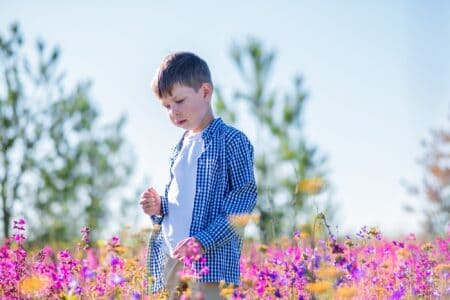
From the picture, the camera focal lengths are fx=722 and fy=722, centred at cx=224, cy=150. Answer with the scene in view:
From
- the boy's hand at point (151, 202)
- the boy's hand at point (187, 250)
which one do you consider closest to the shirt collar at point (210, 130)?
the boy's hand at point (151, 202)

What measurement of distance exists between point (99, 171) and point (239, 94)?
573 centimetres

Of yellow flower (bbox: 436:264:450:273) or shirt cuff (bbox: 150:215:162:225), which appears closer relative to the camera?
shirt cuff (bbox: 150:215:162:225)

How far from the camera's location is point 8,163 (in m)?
16.3

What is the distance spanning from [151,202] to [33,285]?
2.46 ft

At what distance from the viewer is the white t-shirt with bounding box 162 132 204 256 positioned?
145 inches

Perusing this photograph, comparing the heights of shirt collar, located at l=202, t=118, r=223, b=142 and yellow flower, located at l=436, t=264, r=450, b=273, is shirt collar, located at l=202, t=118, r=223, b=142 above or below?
above

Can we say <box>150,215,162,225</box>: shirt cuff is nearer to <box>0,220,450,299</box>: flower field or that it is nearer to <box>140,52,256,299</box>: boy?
<box>140,52,256,299</box>: boy

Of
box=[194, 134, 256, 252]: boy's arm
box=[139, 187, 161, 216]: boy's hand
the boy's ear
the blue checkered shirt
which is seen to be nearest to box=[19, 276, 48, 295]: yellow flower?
the blue checkered shirt

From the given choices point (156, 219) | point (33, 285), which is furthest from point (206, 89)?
point (33, 285)

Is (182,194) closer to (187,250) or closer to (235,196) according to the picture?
(235,196)

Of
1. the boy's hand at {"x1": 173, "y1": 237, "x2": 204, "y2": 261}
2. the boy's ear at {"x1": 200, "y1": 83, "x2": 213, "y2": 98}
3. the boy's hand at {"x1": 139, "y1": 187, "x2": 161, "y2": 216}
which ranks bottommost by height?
the boy's hand at {"x1": 173, "y1": 237, "x2": 204, "y2": 261}

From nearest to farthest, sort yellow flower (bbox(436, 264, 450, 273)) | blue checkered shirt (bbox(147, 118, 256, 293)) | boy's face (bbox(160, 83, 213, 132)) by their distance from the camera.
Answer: blue checkered shirt (bbox(147, 118, 256, 293)), boy's face (bbox(160, 83, 213, 132)), yellow flower (bbox(436, 264, 450, 273))

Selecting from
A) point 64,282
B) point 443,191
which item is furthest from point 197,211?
point 443,191

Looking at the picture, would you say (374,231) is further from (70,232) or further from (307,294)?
(70,232)
